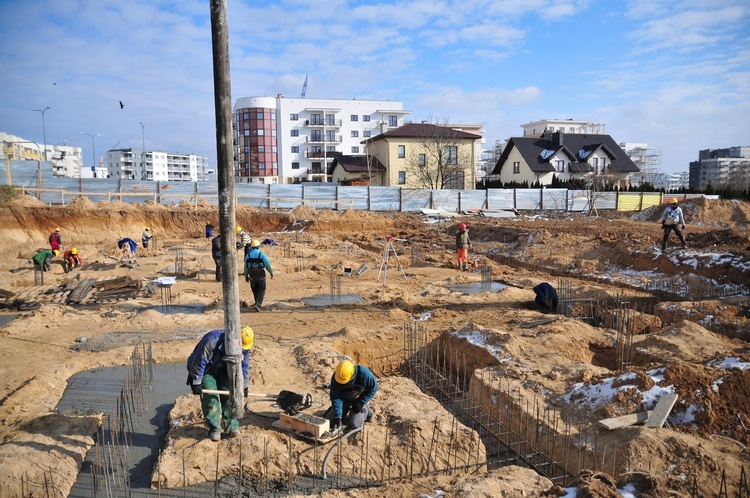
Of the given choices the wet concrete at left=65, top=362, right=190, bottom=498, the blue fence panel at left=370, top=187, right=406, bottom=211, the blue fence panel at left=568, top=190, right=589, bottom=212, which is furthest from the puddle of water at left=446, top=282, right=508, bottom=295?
the blue fence panel at left=568, top=190, right=589, bottom=212

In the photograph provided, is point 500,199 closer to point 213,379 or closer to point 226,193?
point 226,193

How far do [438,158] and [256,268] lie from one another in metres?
31.1

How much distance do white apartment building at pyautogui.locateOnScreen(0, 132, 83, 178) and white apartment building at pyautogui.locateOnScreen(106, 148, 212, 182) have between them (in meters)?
5.88

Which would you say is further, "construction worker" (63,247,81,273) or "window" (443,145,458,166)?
"window" (443,145,458,166)

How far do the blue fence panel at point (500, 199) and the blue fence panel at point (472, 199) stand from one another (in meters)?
0.38

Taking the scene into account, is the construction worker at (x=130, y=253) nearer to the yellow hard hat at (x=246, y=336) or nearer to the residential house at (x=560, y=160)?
the yellow hard hat at (x=246, y=336)

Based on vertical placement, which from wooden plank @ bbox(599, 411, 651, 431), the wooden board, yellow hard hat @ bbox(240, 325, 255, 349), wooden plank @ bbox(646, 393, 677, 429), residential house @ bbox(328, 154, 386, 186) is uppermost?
residential house @ bbox(328, 154, 386, 186)

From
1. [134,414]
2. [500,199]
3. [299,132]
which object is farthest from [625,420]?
[299,132]

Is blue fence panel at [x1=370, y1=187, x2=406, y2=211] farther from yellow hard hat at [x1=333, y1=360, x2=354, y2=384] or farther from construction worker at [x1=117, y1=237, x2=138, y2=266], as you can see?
yellow hard hat at [x1=333, y1=360, x2=354, y2=384]

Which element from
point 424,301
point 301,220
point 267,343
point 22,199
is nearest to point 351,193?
point 301,220

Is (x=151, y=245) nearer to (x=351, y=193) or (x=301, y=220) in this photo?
(x=301, y=220)

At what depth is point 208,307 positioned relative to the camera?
1055cm

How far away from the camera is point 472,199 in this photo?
32000mm

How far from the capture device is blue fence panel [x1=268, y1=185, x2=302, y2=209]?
96.6 ft
